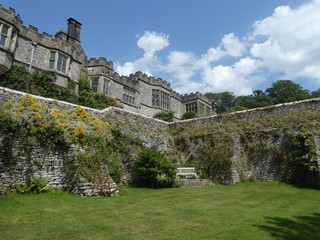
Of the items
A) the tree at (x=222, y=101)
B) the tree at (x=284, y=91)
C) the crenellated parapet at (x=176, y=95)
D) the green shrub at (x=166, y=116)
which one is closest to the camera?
the green shrub at (x=166, y=116)

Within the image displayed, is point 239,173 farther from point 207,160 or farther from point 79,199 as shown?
point 79,199

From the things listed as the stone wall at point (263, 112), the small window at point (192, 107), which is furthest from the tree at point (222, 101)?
the stone wall at point (263, 112)

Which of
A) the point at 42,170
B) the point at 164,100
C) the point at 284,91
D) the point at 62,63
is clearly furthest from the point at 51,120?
the point at 284,91

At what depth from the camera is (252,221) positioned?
21.7 feet

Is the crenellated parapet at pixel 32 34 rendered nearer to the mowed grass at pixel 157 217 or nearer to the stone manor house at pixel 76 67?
the stone manor house at pixel 76 67

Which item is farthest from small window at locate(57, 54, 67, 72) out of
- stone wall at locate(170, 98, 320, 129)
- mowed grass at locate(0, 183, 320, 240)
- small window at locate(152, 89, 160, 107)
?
mowed grass at locate(0, 183, 320, 240)

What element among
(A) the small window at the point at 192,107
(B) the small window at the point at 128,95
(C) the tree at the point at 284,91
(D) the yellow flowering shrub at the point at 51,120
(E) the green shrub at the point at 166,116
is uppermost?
(C) the tree at the point at 284,91

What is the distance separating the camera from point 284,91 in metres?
49.8

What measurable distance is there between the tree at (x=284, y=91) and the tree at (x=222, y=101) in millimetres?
10620

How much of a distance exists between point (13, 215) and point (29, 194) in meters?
2.75

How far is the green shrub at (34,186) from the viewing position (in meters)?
9.29

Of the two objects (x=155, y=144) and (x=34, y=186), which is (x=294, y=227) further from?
(x=155, y=144)

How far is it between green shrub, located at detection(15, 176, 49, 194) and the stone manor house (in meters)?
11.9

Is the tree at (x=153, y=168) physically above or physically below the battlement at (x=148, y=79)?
below
